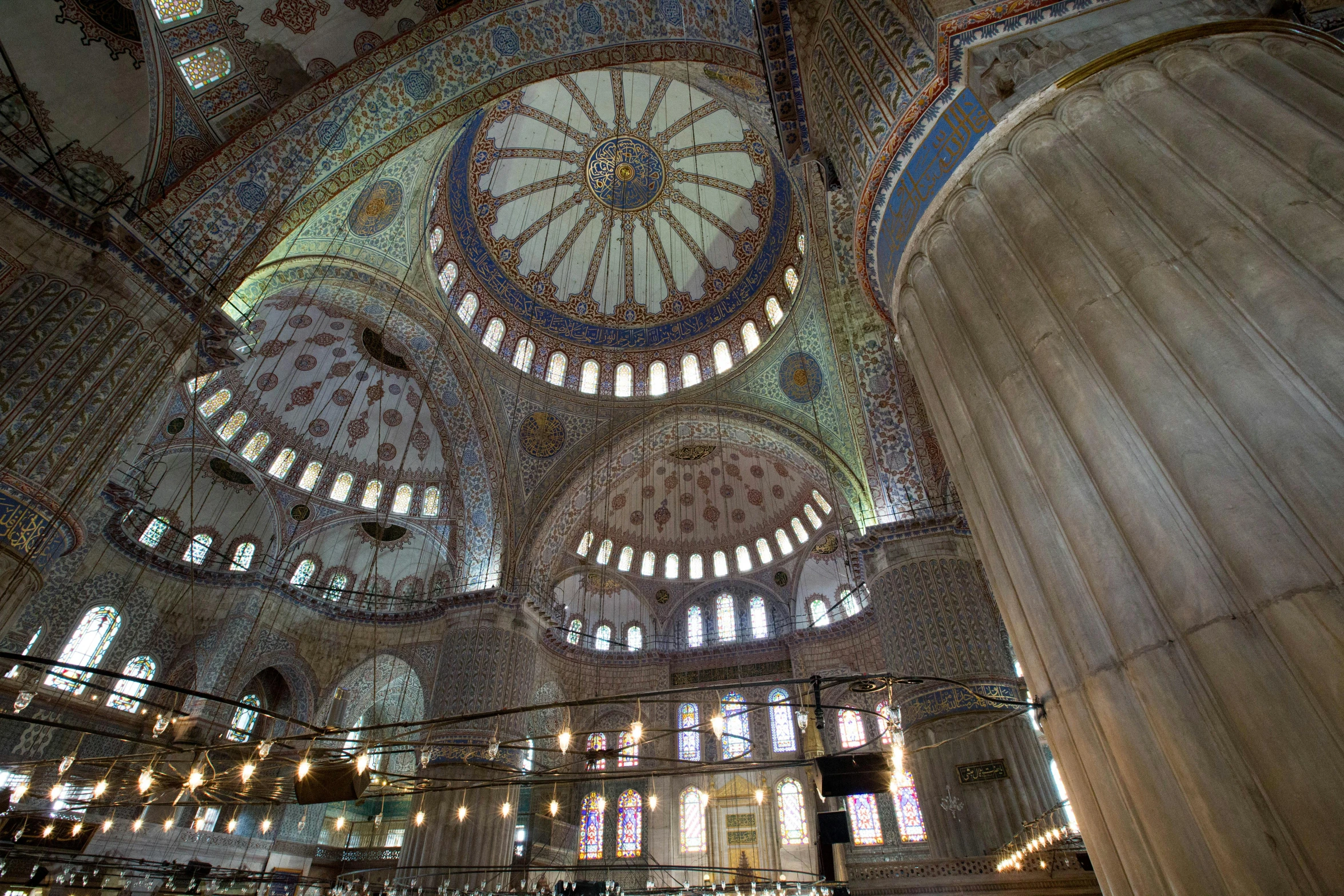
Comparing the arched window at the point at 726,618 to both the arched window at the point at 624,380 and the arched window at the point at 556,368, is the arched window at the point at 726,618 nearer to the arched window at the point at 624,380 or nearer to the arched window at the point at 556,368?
the arched window at the point at 624,380

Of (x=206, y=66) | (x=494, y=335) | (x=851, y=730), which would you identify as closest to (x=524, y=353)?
(x=494, y=335)

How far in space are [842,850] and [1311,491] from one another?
14143 millimetres

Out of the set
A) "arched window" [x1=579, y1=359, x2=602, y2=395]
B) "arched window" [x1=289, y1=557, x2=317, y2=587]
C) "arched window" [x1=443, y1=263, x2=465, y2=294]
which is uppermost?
"arched window" [x1=443, y1=263, x2=465, y2=294]

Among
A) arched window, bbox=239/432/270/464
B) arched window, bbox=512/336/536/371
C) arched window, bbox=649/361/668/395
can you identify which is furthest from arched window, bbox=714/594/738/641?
arched window, bbox=239/432/270/464

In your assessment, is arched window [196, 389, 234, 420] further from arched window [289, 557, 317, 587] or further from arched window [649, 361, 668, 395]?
arched window [649, 361, 668, 395]

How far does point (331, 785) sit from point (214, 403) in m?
11.3

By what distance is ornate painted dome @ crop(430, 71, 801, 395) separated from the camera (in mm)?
14672

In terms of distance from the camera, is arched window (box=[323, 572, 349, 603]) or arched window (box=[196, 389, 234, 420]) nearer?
arched window (box=[196, 389, 234, 420])

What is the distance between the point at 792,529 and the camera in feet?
62.3

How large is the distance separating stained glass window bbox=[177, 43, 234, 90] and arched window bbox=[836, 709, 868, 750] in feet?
57.0

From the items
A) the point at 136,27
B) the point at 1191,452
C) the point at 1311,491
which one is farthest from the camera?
the point at 136,27

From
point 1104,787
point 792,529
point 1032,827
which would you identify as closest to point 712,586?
point 792,529

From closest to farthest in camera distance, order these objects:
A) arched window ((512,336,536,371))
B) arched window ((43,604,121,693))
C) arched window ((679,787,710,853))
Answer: arched window ((43,604,121,693)) → arched window ((512,336,536,371)) → arched window ((679,787,710,853))

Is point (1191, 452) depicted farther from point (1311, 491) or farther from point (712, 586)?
point (712, 586)
